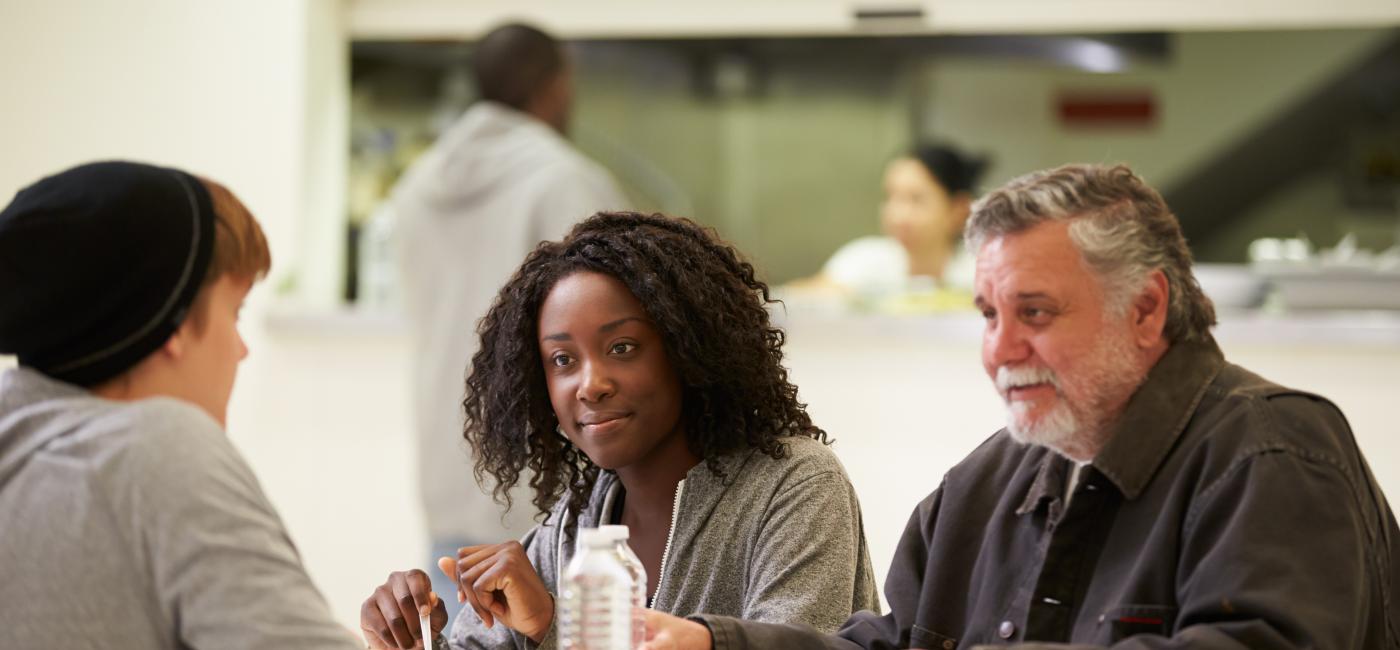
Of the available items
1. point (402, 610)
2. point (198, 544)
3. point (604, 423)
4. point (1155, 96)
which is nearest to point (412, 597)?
point (402, 610)

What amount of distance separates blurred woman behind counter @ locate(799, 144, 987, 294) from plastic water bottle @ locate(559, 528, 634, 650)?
351cm

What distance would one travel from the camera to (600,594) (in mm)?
1504

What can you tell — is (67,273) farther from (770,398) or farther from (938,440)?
(938,440)

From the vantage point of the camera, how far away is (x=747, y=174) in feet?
22.7

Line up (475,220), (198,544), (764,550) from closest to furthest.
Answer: (198,544), (764,550), (475,220)

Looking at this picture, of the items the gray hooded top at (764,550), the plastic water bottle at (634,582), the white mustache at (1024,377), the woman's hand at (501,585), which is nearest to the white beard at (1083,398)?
the white mustache at (1024,377)

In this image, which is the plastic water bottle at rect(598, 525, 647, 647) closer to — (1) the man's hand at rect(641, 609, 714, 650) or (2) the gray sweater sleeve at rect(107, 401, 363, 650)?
(1) the man's hand at rect(641, 609, 714, 650)

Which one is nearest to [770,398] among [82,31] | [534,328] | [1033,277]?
[534,328]

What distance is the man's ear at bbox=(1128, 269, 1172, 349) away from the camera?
166 cm

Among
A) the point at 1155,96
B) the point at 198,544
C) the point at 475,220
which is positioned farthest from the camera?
the point at 1155,96

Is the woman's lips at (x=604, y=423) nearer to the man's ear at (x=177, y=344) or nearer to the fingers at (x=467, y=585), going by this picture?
the fingers at (x=467, y=585)

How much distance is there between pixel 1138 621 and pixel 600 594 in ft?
1.67

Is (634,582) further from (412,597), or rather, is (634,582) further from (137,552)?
(137,552)

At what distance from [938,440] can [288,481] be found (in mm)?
1679
